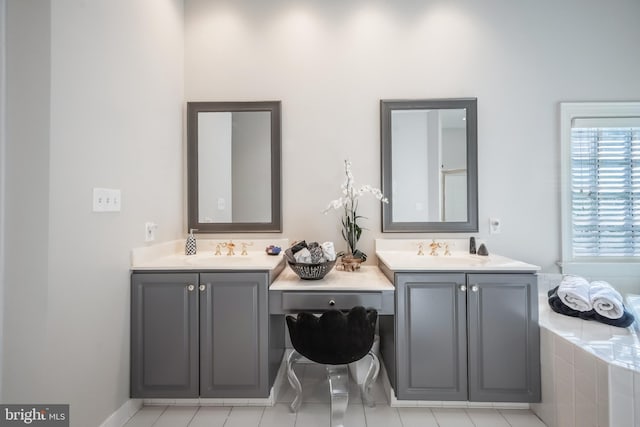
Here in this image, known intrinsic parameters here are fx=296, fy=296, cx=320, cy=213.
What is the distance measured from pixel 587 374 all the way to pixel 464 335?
53 cm

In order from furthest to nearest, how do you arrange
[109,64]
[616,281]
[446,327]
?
[616,281], [446,327], [109,64]

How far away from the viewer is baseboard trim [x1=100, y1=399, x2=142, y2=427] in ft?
5.16

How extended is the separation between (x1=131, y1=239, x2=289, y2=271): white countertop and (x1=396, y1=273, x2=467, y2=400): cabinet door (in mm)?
844

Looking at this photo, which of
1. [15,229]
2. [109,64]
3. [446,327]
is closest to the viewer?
[15,229]

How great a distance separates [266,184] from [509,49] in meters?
2.16

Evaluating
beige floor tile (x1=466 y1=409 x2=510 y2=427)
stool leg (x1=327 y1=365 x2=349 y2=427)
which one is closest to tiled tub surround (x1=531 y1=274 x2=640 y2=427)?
beige floor tile (x1=466 y1=409 x2=510 y2=427)

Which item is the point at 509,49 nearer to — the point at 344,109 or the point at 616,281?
the point at 344,109

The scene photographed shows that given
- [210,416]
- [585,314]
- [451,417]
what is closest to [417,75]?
[585,314]

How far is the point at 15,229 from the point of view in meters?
1.24

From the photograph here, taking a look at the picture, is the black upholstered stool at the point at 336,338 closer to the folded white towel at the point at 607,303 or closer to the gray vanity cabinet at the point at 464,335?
the gray vanity cabinet at the point at 464,335

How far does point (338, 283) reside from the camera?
5.73ft

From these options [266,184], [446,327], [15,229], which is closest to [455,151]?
[446,327]

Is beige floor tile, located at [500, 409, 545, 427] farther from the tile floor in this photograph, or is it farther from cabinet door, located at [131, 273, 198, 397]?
cabinet door, located at [131, 273, 198, 397]

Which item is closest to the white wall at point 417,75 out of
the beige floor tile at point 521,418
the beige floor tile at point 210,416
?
the beige floor tile at point 521,418
